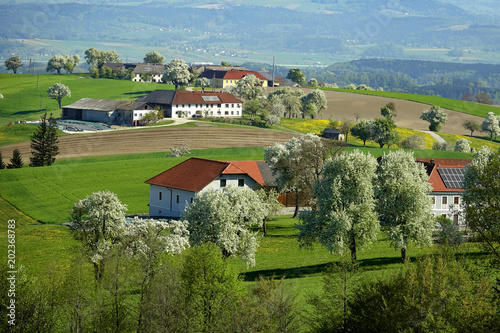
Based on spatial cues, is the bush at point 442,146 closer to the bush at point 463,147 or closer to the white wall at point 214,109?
the bush at point 463,147

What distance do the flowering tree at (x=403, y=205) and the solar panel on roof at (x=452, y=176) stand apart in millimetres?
21958

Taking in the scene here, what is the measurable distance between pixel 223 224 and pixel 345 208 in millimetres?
10492

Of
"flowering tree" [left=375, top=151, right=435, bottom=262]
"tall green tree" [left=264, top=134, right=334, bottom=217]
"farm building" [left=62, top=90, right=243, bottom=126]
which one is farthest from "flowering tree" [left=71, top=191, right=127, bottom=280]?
"farm building" [left=62, top=90, right=243, bottom=126]

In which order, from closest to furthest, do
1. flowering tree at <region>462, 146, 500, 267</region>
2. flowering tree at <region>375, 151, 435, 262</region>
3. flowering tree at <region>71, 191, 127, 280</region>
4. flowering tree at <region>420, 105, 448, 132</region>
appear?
1. flowering tree at <region>462, 146, 500, 267</region>
2. flowering tree at <region>71, 191, 127, 280</region>
3. flowering tree at <region>375, 151, 435, 262</region>
4. flowering tree at <region>420, 105, 448, 132</region>

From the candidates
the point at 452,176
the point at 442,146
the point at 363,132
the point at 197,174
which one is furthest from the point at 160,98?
the point at 452,176

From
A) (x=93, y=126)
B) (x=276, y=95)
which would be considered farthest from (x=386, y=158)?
(x=276, y=95)

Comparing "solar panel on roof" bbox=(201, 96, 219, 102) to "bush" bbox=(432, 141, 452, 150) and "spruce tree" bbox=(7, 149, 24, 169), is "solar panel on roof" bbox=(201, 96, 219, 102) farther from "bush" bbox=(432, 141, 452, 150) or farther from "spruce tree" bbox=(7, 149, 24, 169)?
"spruce tree" bbox=(7, 149, 24, 169)

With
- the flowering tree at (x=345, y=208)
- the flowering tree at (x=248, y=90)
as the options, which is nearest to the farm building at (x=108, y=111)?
the flowering tree at (x=248, y=90)

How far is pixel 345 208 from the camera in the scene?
51.1m

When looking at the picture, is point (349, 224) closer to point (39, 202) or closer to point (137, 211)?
point (137, 211)

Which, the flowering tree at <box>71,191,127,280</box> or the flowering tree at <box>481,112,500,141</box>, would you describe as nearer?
the flowering tree at <box>71,191,127,280</box>

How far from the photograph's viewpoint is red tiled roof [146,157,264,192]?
6981 centimetres

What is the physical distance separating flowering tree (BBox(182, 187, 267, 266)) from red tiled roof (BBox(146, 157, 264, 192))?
17501mm

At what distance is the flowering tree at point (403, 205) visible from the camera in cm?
5019
